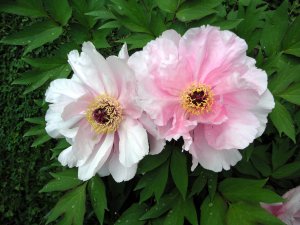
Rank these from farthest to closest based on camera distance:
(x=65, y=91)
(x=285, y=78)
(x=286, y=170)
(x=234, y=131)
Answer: (x=286, y=170) → (x=285, y=78) → (x=65, y=91) → (x=234, y=131)

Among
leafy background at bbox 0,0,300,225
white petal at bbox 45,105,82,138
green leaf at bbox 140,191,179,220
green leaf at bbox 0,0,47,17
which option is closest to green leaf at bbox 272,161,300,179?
leafy background at bbox 0,0,300,225

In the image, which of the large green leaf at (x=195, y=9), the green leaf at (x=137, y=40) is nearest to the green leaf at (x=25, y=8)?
the green leaf at (x=137, y=40)

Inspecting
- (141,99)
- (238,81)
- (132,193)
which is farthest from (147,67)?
(132,193)

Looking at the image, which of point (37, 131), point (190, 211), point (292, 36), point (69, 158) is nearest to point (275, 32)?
point (292, 36)

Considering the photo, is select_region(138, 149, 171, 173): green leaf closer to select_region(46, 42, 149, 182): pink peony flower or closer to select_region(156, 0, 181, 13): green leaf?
select_region(46, 42, 149, 182): pink peony flower

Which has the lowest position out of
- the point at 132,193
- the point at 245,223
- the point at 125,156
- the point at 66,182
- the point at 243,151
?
the point at 132,193

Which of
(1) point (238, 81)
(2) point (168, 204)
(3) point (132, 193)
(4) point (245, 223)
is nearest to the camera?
(1) point (238, 81)

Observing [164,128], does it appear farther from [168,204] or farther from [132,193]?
[132,193]

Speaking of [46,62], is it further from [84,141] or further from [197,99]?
[197,99]
